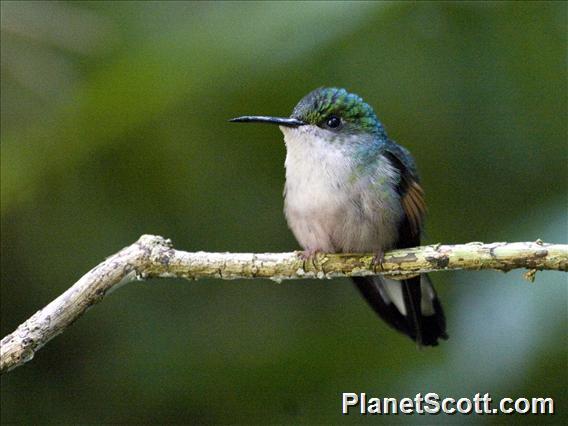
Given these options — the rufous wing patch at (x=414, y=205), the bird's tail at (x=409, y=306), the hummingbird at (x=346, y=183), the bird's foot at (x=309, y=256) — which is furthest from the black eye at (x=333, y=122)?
the bird's tail at (x=409, y=306)

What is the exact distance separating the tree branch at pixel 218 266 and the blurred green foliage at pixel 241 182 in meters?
0.92

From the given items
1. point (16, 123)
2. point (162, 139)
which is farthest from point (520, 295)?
point (16, 123)

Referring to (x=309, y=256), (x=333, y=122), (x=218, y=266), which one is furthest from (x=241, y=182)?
(x=218, y=266)

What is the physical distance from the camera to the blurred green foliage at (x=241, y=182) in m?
3.83

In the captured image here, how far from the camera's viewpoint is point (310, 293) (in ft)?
14.8

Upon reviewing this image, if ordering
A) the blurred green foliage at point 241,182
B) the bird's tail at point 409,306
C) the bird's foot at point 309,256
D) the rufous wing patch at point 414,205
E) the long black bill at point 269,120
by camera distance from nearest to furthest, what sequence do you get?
the bird's foot at point 309,256, the long black bill at point 269,120, the rufous wing patch at point 414,205, the bird's tail at point 409,306, the blurred green foliage at point 241,182

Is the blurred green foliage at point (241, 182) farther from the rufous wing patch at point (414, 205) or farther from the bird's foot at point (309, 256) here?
the bird's foot at point (309, 256)

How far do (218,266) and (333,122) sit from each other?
781mm

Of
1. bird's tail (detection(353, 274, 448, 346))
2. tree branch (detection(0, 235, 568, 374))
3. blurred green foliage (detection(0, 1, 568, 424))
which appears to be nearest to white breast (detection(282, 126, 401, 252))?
tree branch (detection(0, 235, 568, 374))

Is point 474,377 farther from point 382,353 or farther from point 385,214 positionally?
point 385,214

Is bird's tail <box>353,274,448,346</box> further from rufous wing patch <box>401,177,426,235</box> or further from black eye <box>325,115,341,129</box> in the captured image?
black eye <box>325,115,341,129</box>

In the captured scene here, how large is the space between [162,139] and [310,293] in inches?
42.6

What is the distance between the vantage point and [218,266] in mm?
2744

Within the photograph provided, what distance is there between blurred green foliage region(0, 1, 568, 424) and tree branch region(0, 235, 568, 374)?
3.02 ft
